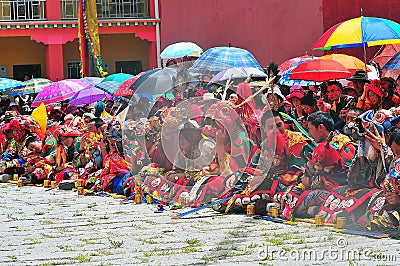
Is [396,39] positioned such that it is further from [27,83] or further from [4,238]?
[27,83]

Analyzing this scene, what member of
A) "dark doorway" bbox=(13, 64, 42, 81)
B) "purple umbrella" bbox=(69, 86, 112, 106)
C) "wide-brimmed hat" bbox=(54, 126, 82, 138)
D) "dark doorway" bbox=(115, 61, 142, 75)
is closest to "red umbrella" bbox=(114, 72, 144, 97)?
"wide-brimmed hat" bbox=(54, 126, 82, 138)

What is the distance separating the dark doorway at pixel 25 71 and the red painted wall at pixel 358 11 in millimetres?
13860

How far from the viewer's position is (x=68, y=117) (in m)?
15.2

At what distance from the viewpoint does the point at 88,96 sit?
16.4 m

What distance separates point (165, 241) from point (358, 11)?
9.96m

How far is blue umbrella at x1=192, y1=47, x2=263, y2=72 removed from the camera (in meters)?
13.0

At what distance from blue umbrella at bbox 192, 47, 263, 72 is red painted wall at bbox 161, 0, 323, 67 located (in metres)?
4.80

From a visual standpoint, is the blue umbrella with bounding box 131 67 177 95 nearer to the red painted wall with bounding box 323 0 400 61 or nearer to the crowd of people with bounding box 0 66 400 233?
the crowd of people with bounding box 0 66 400 233

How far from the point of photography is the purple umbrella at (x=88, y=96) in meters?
16.3

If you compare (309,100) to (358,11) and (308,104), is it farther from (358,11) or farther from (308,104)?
(358,11)

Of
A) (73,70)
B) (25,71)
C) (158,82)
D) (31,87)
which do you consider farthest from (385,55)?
(25,71)

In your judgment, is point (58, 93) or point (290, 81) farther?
point (58, 93)

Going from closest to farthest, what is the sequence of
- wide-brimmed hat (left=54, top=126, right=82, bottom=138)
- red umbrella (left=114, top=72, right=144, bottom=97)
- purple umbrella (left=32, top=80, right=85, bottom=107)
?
wide-brimmed hat (left=54, top=126, right=82, bottom=138) → red umbrella (left=114, top=72, right=144, bottom=97) → purple umbrella (left=32, top=80, right=85, bottom=107)

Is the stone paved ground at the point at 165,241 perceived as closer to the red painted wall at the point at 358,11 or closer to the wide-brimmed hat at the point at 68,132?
the wide-brimmed hat at the point at 68,132
